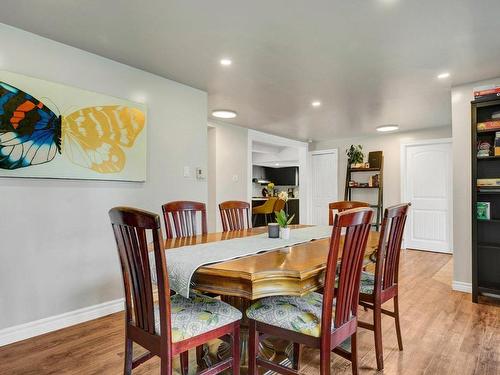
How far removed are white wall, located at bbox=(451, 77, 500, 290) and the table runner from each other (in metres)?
2.01

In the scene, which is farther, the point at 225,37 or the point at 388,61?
the point at 388,61

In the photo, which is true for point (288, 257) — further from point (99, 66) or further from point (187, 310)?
point (99, 66)

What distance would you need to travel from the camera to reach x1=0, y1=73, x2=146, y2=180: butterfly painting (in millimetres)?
2271

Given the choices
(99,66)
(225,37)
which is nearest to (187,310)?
(225,37)

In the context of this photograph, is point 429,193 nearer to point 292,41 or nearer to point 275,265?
point 292,41

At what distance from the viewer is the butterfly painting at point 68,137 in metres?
2.27

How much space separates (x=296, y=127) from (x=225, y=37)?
11.4 feet

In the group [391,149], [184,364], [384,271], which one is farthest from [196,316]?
[391,149]

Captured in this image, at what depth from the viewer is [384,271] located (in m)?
2.02

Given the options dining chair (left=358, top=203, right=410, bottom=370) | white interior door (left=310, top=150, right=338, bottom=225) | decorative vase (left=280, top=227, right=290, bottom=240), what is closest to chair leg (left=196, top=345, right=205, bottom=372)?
decorative vase (left=280, top=227, right=290, bottom=240)

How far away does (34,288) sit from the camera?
2406 millimetres

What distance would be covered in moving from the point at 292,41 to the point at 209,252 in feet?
5.73

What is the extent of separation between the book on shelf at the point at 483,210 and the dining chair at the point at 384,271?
170cm

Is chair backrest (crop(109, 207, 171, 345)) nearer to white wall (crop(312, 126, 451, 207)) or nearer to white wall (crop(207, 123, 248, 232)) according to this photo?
white wall (crop(207, 123, 248, 232))
